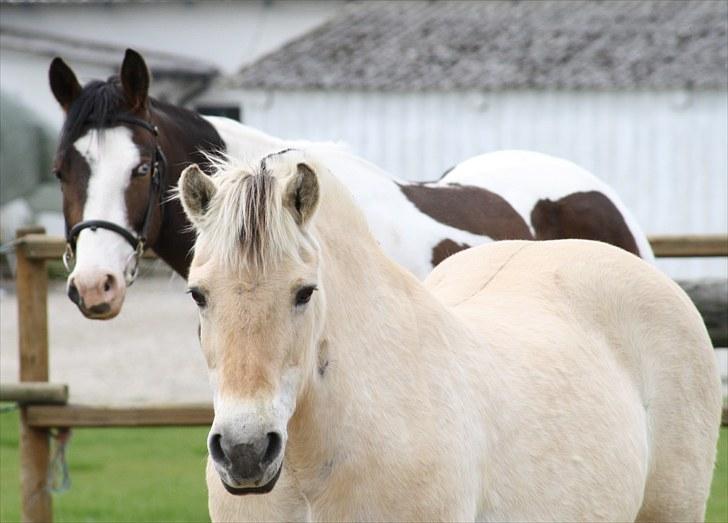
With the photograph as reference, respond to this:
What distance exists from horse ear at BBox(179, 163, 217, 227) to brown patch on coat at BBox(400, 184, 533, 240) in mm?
2580

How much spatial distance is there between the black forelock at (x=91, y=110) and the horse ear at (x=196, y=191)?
206 cm

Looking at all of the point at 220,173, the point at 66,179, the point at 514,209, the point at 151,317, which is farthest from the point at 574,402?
the point at 151,317

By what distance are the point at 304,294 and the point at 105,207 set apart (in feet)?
6.95

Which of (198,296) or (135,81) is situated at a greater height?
(135,81)

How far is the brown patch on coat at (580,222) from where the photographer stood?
5.82 meters

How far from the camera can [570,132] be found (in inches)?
646

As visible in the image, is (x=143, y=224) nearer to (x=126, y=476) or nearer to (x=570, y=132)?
(x=126, y=476)

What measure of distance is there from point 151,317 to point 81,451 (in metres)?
5.28

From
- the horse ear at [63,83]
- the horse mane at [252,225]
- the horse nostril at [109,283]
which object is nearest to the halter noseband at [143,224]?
the horse nostril at [109,283]

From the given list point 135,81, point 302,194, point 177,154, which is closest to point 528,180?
point 177,154

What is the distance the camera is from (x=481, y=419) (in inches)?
112

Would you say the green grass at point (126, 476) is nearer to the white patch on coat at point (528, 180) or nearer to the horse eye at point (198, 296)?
the white patch on coat at point (528, 180)

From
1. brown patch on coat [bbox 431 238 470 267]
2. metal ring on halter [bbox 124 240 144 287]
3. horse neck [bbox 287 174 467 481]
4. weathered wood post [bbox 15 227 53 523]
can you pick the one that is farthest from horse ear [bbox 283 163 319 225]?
weathered wood post [bbox 15 227 53 523]

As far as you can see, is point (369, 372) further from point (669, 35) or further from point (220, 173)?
point (669, 35)
